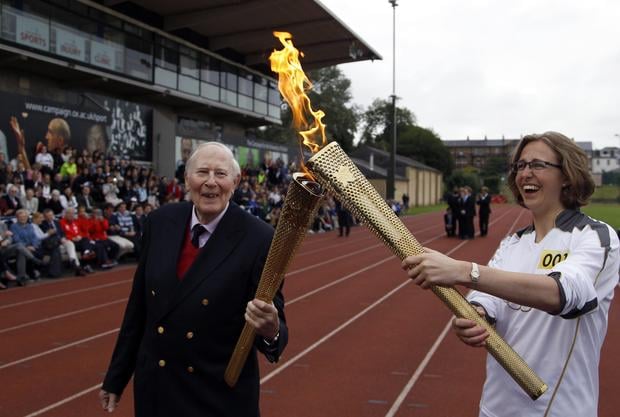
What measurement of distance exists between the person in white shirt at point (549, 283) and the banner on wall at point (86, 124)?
14355 mm

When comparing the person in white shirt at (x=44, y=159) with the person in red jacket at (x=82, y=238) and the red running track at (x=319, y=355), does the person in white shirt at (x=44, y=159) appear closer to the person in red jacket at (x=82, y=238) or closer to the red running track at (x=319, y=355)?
the person in red jacket at (x=82, y=238)

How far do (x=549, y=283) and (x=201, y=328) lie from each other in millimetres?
1330

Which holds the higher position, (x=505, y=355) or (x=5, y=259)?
(x=505, y=355)

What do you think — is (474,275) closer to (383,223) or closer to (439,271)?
(439,271)

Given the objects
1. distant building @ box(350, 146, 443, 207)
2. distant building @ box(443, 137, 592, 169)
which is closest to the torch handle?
distant building @ box(350, 146, 443, 207)

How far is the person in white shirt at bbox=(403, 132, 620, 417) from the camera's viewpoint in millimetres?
1705

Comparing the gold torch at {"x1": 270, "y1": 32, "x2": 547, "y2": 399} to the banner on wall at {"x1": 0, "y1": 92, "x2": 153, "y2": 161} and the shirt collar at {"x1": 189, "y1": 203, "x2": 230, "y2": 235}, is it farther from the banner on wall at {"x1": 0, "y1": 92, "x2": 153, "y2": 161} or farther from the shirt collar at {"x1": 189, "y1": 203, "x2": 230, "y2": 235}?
the banner on wall at {"x1": 0, "y1": 92, "x2": 153, "y2": 161}

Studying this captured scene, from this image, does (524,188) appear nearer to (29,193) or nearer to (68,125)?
(29,193)

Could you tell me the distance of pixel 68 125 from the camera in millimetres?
16188

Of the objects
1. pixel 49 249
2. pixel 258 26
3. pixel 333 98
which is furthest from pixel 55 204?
pixel 333 98

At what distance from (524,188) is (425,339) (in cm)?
474

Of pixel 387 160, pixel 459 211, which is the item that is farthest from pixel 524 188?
pixel 387 160

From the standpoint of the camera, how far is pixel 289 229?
1.99 m

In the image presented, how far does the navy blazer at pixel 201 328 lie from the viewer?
2.33 metres
